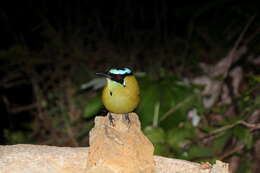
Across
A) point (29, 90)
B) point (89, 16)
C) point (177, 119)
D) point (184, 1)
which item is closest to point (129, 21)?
→ point (89, 16)

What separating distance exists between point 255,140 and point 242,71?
2.87 feet

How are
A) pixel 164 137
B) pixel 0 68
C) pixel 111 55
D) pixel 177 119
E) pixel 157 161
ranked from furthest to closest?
pixel 111 55 < pixel 0 68 < pixel 177 119 < pixel 164 137 < pixel 157 161

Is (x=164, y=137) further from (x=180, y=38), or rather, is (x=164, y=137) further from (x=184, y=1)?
(x=184, y=1)

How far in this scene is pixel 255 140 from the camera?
315 centimetres

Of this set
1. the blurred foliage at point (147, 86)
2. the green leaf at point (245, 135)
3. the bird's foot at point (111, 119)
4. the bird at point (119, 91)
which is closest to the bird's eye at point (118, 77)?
the bird at point (119, 91)

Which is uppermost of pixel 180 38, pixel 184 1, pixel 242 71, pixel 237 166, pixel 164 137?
pixel 184 1

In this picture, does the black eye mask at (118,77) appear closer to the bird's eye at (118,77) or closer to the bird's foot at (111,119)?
the bird's eye at (118,77)

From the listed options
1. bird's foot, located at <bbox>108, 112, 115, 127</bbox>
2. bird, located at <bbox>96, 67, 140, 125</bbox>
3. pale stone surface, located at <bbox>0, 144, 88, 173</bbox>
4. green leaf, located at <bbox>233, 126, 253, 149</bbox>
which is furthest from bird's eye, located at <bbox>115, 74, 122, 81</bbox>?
green leaf, located at <bbox>233, 126, 253, 149</bbox>

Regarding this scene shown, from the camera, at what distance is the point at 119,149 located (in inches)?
74.8

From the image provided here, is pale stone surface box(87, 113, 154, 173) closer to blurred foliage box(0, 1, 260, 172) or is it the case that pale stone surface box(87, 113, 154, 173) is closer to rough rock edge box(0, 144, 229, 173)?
rough rock edge box(0, 144, 229, 173)

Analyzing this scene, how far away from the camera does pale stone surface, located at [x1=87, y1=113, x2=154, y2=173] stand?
6.14ft

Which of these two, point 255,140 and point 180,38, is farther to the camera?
point 180,38

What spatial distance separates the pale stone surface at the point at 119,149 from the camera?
1.87 metres

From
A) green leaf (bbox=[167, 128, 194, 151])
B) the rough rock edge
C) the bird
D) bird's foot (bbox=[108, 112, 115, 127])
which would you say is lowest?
the rough rock edge
